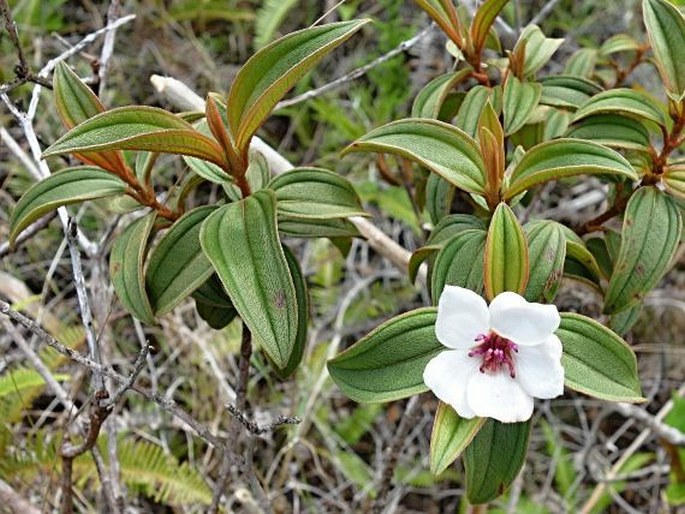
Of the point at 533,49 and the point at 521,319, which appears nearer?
the point at 521,319

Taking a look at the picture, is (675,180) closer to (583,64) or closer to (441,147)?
(441,147)

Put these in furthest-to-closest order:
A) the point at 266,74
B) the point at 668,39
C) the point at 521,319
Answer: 1. the point at 668,39
2. the point at 266,74
3. the point at 521,319

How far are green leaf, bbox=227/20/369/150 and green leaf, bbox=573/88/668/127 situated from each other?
336 millimetres

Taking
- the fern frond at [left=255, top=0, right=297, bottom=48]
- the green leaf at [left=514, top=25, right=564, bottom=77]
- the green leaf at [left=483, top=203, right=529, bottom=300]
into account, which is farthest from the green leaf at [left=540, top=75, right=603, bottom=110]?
the fern frond at [left=255, top=0, right=297, bottom=48]

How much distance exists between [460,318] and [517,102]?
40 cm

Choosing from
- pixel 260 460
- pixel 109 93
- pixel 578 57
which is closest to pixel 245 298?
pixel 578 57

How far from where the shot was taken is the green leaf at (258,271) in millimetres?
872

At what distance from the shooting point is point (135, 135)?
85cm

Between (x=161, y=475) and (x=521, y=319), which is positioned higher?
(x=521, y=319)

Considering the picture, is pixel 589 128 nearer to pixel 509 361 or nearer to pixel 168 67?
pixel 509 361

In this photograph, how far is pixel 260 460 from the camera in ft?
6.29

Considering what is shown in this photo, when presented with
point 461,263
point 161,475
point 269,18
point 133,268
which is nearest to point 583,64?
point 461,263

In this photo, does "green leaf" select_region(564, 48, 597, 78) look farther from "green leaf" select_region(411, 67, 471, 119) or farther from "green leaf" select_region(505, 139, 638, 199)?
"green leaf" select_region(505, 139, 638, 199)

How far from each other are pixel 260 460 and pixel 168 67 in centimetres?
124
